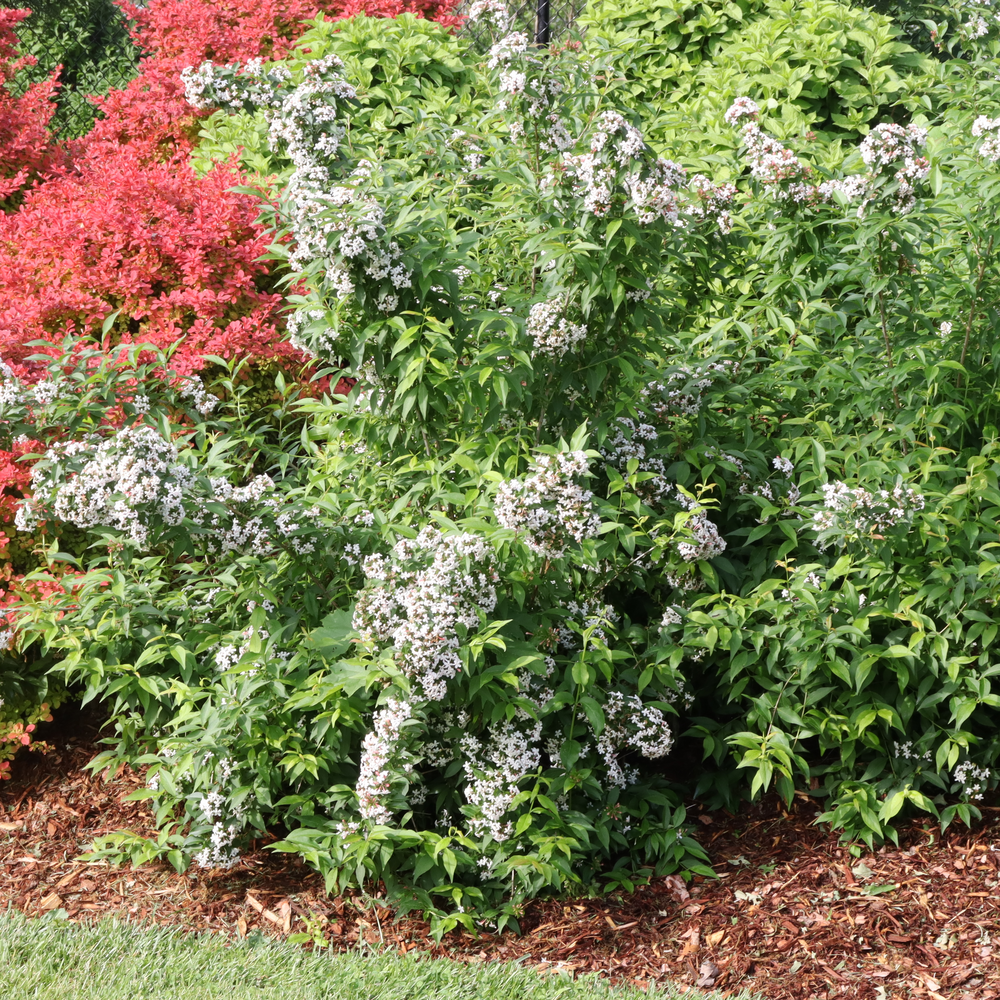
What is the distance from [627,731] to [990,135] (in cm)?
236

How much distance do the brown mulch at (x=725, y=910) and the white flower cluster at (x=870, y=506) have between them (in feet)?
3.69

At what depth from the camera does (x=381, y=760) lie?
3.22 meters

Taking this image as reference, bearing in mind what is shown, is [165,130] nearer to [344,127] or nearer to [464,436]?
[344,127]

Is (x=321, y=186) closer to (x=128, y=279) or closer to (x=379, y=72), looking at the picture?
(x=128, y=279)

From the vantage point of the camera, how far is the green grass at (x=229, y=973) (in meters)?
3.04

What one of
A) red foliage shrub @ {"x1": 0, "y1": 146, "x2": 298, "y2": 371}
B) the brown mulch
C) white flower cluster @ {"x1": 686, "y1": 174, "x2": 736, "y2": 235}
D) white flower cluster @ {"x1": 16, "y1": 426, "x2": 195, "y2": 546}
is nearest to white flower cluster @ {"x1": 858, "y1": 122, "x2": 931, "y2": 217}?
white flower cluster @ {"x1": 686, "y1": 174, "x2": 736, "y2": 235}

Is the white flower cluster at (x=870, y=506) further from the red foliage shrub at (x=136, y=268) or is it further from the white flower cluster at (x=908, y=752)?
the red foliage shrub at (x=136, y=268)

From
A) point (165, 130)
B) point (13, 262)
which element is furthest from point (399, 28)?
point (13, 262)

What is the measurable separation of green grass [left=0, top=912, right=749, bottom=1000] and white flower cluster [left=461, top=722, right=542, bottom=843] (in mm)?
A: 401

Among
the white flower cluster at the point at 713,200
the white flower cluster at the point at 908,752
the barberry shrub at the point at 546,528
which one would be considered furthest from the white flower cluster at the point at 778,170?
the white flower cluster at the point at 908,752

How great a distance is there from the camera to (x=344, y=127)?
3893 millimetres

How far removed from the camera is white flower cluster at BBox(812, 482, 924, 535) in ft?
11.1

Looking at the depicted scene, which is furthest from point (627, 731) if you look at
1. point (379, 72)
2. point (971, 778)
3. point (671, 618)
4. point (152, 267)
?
point (379, 72)

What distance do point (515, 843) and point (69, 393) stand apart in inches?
87.3
